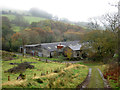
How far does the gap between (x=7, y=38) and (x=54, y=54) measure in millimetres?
26100

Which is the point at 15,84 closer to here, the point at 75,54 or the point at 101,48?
the point at 101,48

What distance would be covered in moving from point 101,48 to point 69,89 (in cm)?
2708

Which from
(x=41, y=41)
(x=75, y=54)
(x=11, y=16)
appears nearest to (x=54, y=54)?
(x=75, y=54)

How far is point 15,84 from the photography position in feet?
31.1

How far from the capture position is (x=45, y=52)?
48938 mm

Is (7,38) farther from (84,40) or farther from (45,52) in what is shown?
(84,40)

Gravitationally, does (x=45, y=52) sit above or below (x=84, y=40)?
below

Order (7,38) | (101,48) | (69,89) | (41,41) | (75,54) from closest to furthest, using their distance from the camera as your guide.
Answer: (69,89), (101,48), (75,54), (7,38), (41,41)

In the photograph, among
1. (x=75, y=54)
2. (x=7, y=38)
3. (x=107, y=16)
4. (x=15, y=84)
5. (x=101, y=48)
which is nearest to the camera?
(x=15, y=84)

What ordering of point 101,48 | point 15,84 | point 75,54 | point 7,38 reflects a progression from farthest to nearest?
1. point 7,38
2. point 75,54
3. point 101,48
4. point 15,84

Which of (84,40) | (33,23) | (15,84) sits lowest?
(15,84)

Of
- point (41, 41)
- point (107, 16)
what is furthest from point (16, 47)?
point (107, 16)

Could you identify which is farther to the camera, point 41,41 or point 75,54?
point 41,41

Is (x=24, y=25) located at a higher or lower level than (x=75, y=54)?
higher
